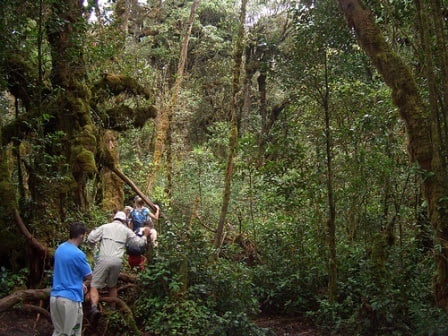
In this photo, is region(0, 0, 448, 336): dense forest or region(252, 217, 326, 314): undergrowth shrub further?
region(252, 217, 326, 314): undergrowth shrub

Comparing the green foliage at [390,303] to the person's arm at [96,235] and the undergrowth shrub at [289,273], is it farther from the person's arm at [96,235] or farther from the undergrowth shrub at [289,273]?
the person's arm at [96,235]

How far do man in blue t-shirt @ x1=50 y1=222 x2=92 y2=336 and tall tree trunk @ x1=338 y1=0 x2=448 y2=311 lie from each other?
4781 millimetres

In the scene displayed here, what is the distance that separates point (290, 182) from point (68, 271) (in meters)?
6.22

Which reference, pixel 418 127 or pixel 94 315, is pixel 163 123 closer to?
pixel 94 315

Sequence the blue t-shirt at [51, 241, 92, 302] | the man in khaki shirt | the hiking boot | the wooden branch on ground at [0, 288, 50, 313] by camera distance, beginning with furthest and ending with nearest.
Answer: the man in khaki shirt
the hiking boot
the wooden branch on ground at [0, 288, 50, 313]
the blue t-shirt at [51, 241, 92, 302]

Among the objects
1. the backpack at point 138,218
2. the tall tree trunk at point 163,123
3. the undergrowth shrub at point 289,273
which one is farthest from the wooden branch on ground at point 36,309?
the tall tree trunk at point 163,123

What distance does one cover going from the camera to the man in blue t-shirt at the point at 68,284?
527cm

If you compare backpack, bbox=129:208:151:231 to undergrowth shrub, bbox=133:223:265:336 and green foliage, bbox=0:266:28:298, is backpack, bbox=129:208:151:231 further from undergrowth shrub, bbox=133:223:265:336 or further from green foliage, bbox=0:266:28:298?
green foliage, bbox=0:266:28:298

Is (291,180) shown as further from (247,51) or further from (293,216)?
(247,51)

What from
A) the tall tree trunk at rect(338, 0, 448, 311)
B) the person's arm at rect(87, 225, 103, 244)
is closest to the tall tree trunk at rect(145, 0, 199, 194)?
the person's arm at rect(87, 225, 103, 244)

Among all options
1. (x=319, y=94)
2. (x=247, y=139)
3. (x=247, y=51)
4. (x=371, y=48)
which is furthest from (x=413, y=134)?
(x=247, y=51)

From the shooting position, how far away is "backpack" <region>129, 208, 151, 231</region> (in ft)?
31.2

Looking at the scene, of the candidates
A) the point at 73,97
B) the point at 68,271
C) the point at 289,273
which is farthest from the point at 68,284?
the point at 289,273

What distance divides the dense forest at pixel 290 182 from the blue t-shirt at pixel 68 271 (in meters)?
1.53
